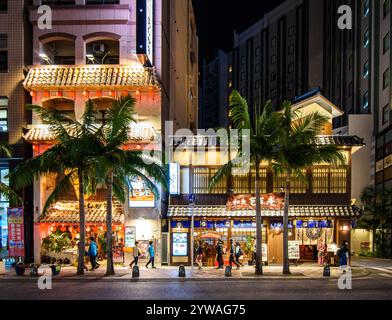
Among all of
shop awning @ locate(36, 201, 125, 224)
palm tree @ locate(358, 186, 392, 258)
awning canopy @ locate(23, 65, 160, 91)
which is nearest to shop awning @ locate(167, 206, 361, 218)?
shop awning @ locate(36, 201, 125, 224)

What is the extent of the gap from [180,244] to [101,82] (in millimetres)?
10830

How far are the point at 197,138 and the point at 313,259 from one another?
10.2 metres

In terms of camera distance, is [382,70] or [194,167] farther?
[382,70]

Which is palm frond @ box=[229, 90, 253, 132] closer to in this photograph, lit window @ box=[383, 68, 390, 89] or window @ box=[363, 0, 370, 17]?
lit window @ box=[383, 68, 390, 89]

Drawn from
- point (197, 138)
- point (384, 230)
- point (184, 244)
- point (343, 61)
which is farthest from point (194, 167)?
point (343, 61)

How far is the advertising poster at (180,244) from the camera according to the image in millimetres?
32750

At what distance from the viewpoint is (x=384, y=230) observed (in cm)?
4644

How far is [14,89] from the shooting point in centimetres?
3412

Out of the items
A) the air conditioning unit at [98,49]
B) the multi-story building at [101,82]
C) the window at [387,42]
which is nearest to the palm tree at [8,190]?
the multi-story building at [101,82]

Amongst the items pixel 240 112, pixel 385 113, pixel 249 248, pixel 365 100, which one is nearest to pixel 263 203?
pixel 249 248

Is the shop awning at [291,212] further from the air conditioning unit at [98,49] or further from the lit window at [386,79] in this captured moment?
the lit window at [386,79]

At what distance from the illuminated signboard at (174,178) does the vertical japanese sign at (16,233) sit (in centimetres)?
904

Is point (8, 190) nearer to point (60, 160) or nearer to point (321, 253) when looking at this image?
point (60, 160)

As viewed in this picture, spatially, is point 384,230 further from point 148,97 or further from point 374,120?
point 148,97
